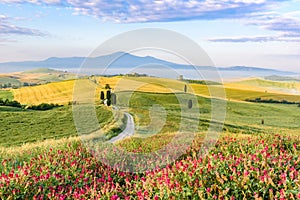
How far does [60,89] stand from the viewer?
5241 cm

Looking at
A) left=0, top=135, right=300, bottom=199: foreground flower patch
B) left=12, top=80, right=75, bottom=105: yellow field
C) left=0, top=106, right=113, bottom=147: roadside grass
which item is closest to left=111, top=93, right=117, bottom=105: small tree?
left=0, top=106, right=113, bottom=147: roadside grass

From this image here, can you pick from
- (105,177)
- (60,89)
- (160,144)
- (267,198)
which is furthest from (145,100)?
(267,198)

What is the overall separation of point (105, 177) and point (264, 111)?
44503 millimetres

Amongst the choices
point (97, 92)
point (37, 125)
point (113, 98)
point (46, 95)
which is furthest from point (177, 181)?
point (46, 95)

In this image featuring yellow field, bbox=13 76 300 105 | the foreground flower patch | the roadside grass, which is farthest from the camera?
yellow field, bbox=13 76 300 105

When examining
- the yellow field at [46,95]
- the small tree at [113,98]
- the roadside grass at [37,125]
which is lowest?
the roadside grass at [37,125]

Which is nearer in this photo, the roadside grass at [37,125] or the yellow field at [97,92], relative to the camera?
the roadside grass at [37,125]

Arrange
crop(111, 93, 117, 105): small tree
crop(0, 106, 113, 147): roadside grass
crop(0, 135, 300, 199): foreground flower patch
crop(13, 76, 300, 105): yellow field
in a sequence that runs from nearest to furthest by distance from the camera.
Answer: crop(0, 135, 300, 199): foreground flower patch, crop(0, 106, 113, 147): roadside grass, crop(111, 93, 117, 105): small tree, crop(13, 76, 300, 105): yellow field

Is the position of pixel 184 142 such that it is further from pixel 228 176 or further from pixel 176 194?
pixel 176 194

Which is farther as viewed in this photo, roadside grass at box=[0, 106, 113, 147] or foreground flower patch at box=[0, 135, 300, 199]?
roadside grass at box=[0, 106, 113, 147]

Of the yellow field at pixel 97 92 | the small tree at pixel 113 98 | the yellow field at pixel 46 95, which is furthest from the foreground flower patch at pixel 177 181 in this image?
the yellow field at pixel 46 95

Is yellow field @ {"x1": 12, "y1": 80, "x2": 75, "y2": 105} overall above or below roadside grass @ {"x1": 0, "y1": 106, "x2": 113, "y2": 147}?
above

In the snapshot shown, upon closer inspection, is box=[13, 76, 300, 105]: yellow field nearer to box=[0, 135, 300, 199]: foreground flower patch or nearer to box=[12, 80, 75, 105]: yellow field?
box=[12, 80, 75, 105]: yellow field

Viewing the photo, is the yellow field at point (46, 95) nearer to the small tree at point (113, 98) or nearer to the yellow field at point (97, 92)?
the yellow field at point (97, 92)
